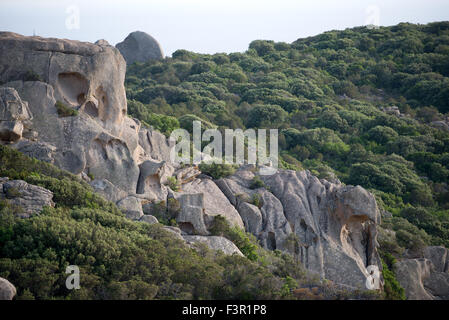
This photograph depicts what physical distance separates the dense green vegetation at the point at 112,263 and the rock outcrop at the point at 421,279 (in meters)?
7.87

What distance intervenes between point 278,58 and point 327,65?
6681 mm

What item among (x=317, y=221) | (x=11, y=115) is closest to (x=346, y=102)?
(x=317, y=221)

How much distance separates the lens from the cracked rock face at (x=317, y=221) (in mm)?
19641

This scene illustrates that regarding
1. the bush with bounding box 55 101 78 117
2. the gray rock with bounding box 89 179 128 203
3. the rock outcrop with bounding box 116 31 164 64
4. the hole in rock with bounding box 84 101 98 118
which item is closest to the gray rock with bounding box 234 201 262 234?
the gray rock with bounding box 89 179 128 203

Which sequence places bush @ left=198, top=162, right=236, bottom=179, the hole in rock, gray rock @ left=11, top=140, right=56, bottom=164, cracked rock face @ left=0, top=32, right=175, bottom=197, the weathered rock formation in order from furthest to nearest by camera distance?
bush @ left=198, top=162, right=236, bottom=179 < the hole in rock < the weathered rock formation < cracked rock face @ left=0, top=32, right=175, bottom=197 < gray rock @ left=11, top=140, right=56, bottom=164

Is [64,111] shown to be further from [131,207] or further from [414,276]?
[414,276]

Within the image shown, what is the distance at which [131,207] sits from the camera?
17.1 meters

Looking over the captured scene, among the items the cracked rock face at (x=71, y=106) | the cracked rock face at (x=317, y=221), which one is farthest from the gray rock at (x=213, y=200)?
the cracked rock face at (x=71, y=106)

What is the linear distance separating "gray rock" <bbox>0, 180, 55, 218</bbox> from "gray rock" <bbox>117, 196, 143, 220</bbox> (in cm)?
287

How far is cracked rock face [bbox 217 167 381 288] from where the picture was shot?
19.6m

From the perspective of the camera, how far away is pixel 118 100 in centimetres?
2038

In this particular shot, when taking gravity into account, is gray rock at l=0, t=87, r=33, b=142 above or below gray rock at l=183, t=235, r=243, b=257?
above

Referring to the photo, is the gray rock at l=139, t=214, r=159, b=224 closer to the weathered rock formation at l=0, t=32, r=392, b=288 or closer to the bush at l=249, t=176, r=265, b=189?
the weathered rock formation at l=0, t=32, r=392, b=288

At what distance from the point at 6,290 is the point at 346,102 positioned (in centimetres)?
4598
